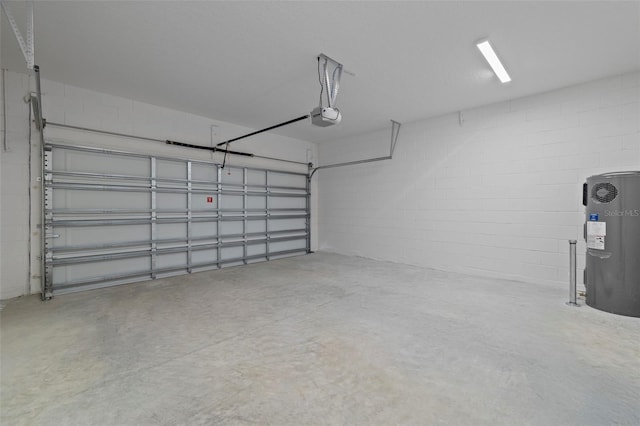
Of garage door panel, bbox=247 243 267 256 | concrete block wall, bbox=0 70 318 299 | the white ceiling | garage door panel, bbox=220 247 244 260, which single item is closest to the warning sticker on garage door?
the white ceiling

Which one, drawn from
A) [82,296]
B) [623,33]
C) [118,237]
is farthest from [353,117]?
[82,296]

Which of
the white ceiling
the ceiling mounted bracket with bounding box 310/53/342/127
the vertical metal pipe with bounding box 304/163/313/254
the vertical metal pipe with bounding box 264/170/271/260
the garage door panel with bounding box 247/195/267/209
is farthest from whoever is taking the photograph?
the vertical metal pipe with bounding box 304/163/313/254

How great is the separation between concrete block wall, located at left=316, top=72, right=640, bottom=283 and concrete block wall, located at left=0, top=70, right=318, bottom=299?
13.8 feet

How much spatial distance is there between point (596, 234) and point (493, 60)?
2.31 meters

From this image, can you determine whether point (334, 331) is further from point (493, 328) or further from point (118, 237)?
point (118, 237)

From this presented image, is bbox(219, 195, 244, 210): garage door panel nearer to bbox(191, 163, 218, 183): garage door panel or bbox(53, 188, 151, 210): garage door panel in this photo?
bbox(191, 163, 218, 183): garage door panel

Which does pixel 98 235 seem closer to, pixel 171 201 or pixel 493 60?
pixel 171 201

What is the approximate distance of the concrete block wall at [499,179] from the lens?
3.76 m

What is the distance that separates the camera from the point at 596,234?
10.3ft

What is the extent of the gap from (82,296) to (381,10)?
4897mm

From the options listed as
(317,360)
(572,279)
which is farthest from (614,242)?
(317,360)

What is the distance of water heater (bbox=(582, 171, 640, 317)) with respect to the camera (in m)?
2.90

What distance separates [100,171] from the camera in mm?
4207

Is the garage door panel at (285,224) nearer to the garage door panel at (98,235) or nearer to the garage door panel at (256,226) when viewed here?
the garage door panel at (256,226)
